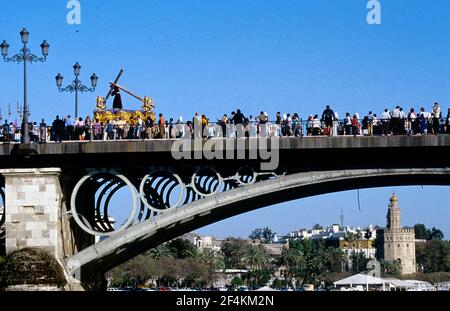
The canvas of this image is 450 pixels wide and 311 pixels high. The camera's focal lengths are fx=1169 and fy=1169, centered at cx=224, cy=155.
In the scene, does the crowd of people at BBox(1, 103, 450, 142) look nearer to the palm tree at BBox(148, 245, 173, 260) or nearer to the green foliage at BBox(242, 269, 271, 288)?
the palm tree at BBox(148, 245, 173, 260)

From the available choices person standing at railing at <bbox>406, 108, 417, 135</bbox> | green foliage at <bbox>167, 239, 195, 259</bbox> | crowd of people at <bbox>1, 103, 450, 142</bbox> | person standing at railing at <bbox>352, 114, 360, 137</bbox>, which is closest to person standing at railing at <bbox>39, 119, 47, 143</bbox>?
crowd of people at <bbox>1, 103, 450, 142</bbox>

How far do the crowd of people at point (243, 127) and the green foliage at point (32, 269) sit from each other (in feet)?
13.1

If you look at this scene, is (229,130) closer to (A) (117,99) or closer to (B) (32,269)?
(A) (117,99)

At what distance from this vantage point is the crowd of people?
1479 inches

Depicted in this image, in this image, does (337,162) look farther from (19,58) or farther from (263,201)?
(19,58)

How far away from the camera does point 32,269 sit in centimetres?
3775

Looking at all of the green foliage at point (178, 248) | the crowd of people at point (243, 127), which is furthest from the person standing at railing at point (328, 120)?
the green foliage at point (178, 248)

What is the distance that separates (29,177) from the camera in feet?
127

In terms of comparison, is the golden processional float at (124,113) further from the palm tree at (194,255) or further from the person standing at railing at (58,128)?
the palm tree at (194,255)

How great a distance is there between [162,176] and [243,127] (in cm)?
321

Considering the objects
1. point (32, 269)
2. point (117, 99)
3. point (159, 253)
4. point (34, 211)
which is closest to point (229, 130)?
point (117, 99)

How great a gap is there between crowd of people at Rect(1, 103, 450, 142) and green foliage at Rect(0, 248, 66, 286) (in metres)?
4.00
